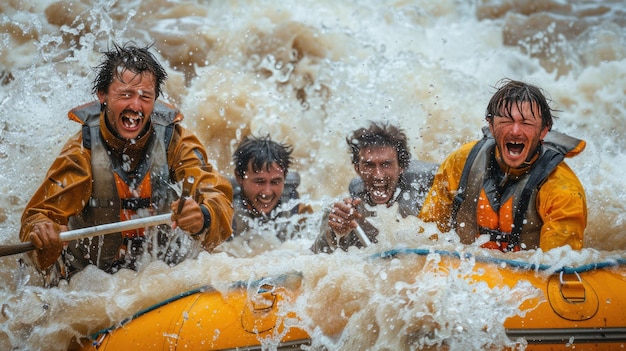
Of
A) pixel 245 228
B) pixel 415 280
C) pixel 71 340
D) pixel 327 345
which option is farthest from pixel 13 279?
pixel 415 280

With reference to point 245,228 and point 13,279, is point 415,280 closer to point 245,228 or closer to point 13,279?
point 245,228

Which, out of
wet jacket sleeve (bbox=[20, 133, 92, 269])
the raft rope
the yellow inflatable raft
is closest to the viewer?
the yellow inflatable raft

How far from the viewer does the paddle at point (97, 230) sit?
3.33 metres

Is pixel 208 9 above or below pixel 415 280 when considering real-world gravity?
above

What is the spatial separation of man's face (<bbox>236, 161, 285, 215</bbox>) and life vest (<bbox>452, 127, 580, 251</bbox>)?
3.94 feet

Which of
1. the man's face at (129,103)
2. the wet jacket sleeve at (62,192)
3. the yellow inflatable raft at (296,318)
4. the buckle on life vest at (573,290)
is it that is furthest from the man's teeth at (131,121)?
the buckle on life vest at (573,290)

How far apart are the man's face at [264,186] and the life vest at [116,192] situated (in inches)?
33.8

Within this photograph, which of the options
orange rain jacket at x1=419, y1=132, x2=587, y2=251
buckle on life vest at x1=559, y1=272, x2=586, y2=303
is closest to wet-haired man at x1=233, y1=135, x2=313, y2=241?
orange rain jacket at x1=419, y1=132, x2=587, y2=251

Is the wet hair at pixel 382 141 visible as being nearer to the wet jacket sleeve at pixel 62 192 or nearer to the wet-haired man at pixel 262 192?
the wet-haired man at pixel 262 192

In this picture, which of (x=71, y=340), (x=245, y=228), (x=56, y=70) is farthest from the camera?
(x=56, y=70)

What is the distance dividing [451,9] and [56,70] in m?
3.87

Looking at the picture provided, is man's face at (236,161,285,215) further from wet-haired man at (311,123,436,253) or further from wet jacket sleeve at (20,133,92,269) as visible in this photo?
wet jacket sleeve at (20,133,92,269)

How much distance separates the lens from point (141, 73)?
3.63 metres

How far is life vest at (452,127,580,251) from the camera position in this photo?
350 centimetres
